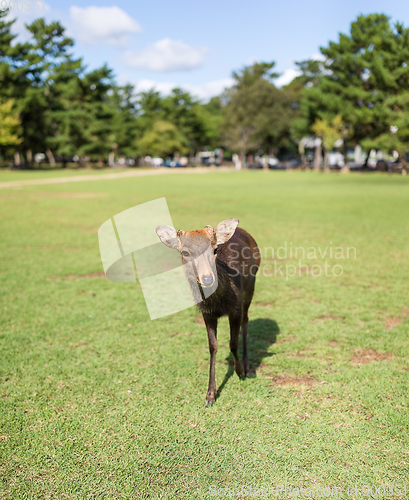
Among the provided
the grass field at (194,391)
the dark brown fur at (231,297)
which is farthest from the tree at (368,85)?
the dark brown fur at (231,297)

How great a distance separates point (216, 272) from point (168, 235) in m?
0.54

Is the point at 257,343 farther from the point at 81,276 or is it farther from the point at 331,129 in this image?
the point at 331,129

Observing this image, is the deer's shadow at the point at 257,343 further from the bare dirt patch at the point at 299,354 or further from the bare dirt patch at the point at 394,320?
the bare dirt patch at the point at 394,320

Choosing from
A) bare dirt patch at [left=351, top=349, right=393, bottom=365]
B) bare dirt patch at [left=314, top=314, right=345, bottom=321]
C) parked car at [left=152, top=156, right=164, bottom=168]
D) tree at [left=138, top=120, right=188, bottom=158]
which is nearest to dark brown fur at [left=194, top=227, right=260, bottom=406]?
bare dirt patch at [left=351, top=349, right=393, bottom=365]

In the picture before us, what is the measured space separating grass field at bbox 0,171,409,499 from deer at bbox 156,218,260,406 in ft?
1.74

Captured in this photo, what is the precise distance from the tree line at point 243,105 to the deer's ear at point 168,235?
44317 mm

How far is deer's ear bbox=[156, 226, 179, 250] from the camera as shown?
364 centimetres

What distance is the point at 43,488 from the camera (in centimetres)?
301

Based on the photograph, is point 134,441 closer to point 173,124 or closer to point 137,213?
point 137,213

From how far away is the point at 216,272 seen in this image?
3650 mm

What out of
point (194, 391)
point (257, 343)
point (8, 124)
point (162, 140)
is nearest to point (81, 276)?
point (257, 343)

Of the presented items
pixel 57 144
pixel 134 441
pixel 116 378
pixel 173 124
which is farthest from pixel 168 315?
pixel 173 124

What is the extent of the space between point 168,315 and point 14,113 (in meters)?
54.8

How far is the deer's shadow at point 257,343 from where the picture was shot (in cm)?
474
